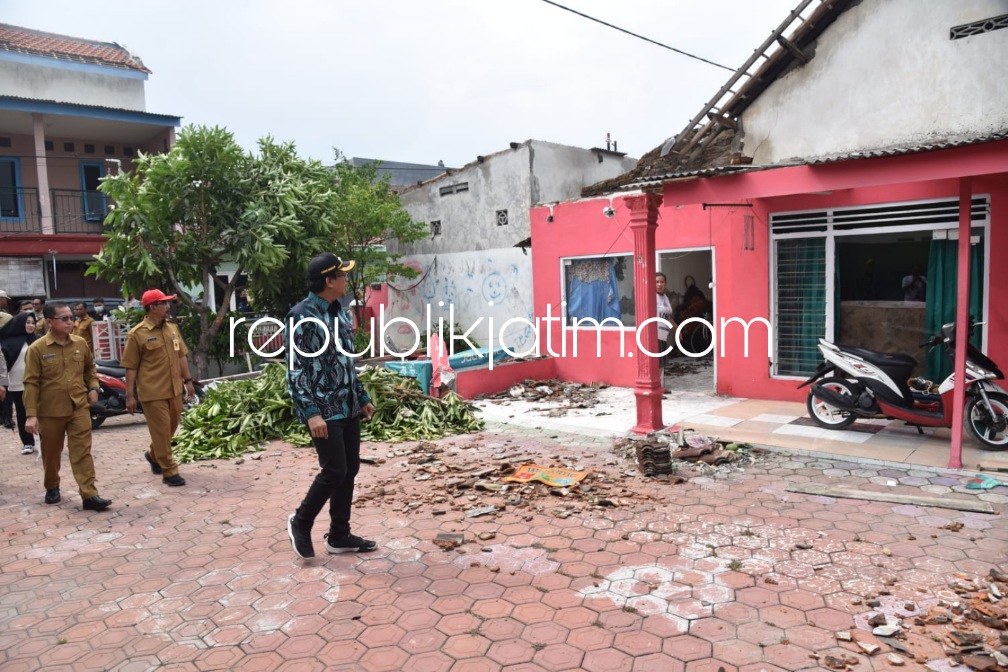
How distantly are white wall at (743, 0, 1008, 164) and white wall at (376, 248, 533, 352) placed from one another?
548cm

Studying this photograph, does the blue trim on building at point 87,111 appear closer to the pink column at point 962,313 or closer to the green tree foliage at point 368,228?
the green tree foliage at point 368,228

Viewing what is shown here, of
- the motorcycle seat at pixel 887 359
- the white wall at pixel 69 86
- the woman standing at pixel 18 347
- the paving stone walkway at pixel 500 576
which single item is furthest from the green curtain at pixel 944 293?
the white wall at pixel 69 86

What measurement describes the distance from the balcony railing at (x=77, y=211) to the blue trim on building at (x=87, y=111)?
6.15 feet

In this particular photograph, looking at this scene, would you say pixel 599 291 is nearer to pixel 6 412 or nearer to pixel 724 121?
pixel 724 121

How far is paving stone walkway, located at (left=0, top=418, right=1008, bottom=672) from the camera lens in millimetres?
3412

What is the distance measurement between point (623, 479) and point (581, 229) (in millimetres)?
6096

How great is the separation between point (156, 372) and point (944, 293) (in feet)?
27.6

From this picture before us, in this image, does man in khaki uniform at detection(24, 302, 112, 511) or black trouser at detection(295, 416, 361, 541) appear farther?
man in khaki uniform at detection(24, 302, 112, 511)

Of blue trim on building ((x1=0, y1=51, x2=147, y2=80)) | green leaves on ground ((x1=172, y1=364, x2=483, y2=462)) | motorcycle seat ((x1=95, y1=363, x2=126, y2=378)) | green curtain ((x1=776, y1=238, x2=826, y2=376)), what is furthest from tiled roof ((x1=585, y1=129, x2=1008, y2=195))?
blue trim on building ((x1=0, y1=51, x2=147, y2=80))

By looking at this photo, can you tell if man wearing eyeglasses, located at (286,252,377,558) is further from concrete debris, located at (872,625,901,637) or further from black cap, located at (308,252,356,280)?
concrete debris, located at (872,625,901,637)

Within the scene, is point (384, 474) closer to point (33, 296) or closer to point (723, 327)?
point (723, 327)

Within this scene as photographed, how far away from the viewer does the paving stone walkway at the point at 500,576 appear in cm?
341

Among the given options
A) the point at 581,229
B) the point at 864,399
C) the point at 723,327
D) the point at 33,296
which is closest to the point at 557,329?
the point at 581,229

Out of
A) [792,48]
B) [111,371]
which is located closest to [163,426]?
[111,371]
